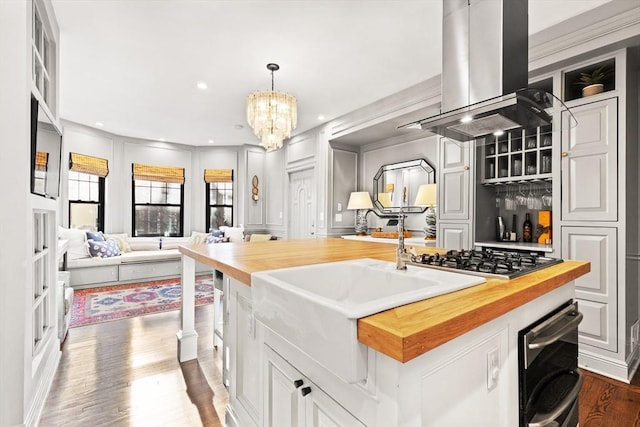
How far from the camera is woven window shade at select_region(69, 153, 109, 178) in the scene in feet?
17.0

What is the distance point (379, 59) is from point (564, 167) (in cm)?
186

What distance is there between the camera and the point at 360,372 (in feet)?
2.28

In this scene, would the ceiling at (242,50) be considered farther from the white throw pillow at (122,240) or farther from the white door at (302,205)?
the white throw pillow at (122,240)

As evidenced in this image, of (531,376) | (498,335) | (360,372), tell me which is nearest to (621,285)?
(531,376)

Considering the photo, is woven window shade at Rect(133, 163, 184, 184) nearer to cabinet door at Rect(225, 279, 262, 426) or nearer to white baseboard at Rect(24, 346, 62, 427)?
white baseboard at Rect(24, 346, 62, 427)

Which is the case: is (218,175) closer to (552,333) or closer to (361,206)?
(361,206)

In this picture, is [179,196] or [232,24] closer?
[232,24]

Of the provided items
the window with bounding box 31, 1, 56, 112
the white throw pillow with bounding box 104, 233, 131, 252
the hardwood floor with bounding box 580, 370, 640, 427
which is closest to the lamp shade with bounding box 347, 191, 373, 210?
the hardwood floor with bounding box 580, 370, 640, 427

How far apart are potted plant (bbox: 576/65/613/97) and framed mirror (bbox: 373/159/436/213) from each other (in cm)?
186

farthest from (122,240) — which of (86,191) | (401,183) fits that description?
(401,183)

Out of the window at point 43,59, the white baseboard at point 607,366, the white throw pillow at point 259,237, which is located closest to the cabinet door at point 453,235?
the white baseboard at point 607,366

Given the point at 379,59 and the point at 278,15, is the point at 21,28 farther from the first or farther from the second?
the point at 379,59

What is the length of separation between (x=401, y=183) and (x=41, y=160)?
13.2ft

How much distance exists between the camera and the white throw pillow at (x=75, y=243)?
474cm
